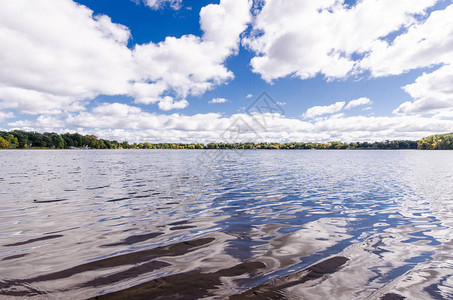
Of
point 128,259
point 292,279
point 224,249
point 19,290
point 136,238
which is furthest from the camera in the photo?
point 136,238

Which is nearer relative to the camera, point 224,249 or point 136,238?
point 224,249

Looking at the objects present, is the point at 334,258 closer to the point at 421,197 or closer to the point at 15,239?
the point at 15,239

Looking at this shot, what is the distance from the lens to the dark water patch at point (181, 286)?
193 inches

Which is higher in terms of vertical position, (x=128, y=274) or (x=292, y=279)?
(x=128, y=274)

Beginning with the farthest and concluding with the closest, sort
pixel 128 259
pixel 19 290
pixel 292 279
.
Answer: pixel 128 259, pixel 292 279, pixel 19 290

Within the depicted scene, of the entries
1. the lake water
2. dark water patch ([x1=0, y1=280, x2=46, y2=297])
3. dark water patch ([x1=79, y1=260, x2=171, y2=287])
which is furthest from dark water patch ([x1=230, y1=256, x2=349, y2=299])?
dark water patch ([x1=0, y1=280, x2=46, y2=297])

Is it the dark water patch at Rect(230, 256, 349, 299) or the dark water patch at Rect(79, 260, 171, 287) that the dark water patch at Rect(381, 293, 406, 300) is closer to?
the dark water patch at Rect(230, 256, 349, 299)

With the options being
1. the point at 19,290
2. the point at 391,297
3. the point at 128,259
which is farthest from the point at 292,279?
the point at 19,290

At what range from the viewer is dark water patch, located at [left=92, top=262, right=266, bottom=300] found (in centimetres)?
491

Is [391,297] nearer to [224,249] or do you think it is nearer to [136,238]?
[224,249]

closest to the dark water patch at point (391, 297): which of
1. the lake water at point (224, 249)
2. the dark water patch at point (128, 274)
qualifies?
the lake water at point (224, 249)

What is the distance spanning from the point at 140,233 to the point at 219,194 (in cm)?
877

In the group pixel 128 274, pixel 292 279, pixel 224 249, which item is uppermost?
pixel 128 274

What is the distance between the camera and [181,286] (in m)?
5.33
